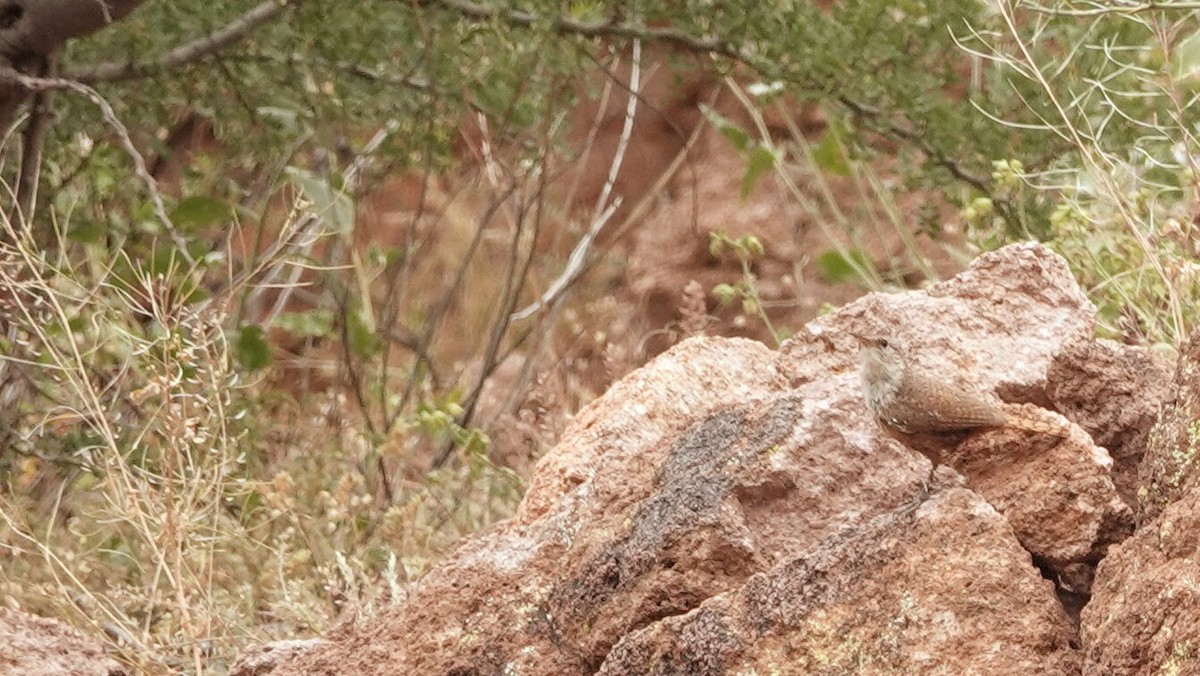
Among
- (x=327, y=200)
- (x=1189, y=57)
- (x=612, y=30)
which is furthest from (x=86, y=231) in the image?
(x=1189, y=57)

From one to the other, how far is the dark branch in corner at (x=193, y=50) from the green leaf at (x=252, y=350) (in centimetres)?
91

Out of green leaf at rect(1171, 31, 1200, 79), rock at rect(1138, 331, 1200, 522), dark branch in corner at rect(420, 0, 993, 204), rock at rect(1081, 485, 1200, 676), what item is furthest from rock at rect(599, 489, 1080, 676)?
dark branch in corner at rect(420, 0, 993, 204)

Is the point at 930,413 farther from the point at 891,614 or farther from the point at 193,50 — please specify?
the point at 193,50

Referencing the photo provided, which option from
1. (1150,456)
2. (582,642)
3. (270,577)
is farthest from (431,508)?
(1150,456)

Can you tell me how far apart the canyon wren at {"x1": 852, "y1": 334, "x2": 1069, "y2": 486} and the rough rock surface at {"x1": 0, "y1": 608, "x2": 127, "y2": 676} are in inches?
63.6

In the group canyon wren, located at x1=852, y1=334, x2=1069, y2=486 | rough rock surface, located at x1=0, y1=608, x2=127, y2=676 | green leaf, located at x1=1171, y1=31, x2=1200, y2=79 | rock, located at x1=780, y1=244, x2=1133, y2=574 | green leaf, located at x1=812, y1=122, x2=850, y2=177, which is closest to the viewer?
rock, located at x1=780, y1=244, x2=1133, y2=574

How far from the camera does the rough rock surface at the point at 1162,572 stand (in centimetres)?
263

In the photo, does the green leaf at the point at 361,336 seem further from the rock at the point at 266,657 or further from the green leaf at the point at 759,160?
the rock at the point at 266,657

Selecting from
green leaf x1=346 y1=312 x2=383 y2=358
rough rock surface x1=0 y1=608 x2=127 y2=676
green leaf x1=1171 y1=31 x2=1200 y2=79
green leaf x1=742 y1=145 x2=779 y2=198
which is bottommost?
green leaf x1=346 y1=312 x2=383 y2=358

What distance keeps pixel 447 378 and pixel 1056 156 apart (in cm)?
382

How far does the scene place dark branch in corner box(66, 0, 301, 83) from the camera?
5996mm

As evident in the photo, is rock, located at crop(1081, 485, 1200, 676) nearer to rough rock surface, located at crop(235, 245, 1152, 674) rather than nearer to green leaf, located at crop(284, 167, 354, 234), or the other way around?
rough rock surface, located at crop(235, 245, 1152, 674)

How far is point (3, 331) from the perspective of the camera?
18.8ft

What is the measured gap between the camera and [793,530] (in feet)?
11.3
